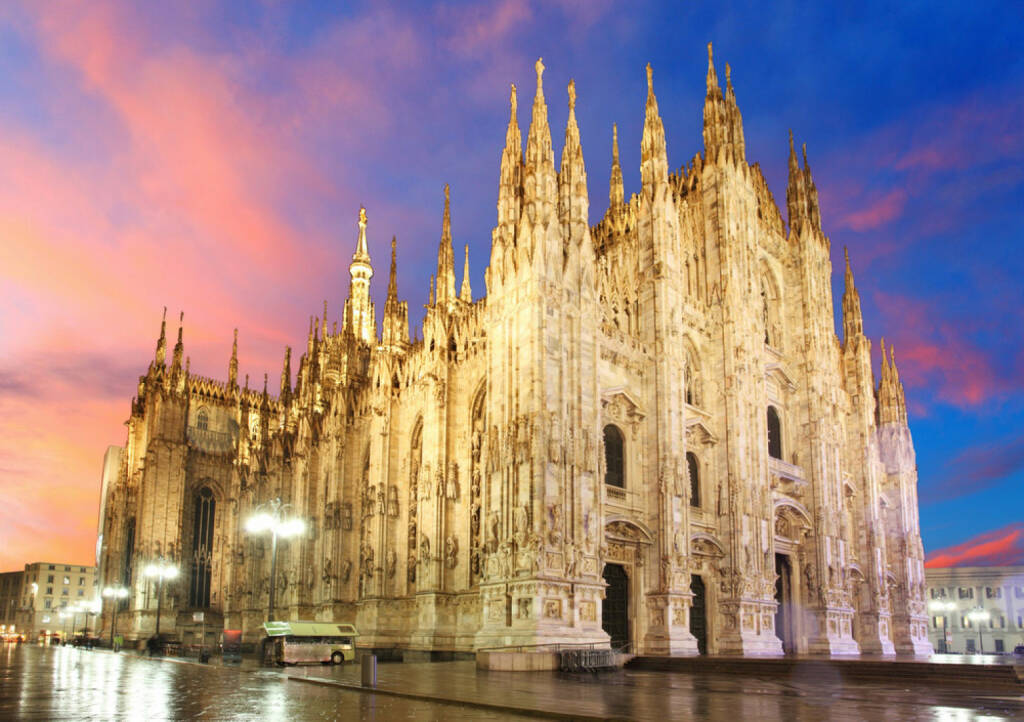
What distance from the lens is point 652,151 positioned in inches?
1560

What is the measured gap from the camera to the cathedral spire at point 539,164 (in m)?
33.3

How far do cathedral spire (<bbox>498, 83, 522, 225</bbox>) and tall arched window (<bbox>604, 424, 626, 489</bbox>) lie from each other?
974 centimetres

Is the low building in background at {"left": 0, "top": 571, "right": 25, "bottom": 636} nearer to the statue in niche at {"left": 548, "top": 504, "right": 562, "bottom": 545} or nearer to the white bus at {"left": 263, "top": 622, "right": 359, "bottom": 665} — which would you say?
the white bus at {"left": 263, "top": 622, "right": 359, "bottom": 665}

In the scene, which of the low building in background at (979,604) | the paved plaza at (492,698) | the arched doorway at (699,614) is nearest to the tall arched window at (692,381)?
the arched doorway at (699,614)

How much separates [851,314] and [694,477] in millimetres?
19212

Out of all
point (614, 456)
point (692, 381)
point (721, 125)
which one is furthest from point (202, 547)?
point (721, 125)

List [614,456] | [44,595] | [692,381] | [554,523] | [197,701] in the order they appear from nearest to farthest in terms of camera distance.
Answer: [197,701] → [554,523] → [614,456] → [692,381] → [44,595]

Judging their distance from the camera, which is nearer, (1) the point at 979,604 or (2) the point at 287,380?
(2) the point at 287,380

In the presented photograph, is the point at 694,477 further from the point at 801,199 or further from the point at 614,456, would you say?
the point at 801,199

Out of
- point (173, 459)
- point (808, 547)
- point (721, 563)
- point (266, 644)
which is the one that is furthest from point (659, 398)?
point (173, 459)

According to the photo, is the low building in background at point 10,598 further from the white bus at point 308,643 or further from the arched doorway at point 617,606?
the arched doorway at point 617,606

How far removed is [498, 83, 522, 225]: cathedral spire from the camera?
34.4 meters

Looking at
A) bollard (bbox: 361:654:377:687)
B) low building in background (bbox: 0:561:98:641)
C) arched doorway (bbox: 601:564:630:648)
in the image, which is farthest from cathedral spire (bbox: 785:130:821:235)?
low building in background (bbox: 0:561:98:641)

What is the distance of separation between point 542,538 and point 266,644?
1323cm
